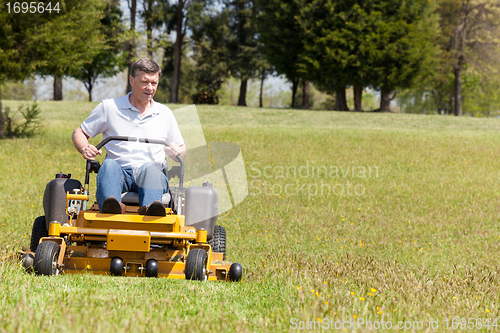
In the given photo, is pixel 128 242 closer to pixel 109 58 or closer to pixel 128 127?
pixel 128 127

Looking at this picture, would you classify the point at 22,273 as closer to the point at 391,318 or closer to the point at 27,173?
the point at 391,318

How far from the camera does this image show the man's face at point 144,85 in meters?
4.69

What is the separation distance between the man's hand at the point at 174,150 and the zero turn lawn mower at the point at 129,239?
2.9 inches

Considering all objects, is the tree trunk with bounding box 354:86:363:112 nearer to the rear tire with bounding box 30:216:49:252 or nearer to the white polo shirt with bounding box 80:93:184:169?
the white polo shirt with bounding box 80:93:184:169

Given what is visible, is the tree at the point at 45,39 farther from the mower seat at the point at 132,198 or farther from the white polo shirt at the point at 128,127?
the mower seat at the point at 132,198

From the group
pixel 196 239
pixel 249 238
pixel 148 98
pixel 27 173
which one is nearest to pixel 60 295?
pixel 196 239

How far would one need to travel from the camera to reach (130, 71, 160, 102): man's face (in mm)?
4688

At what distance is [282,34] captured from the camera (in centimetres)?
3812

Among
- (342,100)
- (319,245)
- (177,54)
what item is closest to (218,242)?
(319,245)

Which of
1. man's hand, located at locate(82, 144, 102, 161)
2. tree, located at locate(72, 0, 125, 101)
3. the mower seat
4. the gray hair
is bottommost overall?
the mower seat

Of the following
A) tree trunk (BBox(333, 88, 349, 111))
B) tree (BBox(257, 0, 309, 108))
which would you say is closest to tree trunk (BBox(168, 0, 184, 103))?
tree (BBox(257, 0, 309, 108))

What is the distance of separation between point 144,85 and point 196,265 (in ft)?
6.03

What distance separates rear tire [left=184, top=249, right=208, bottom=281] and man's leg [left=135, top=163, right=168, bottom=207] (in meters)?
0.64

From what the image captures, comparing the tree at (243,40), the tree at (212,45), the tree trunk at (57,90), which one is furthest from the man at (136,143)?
the tree trunk at (57,90)
